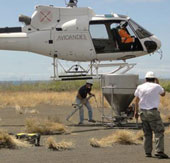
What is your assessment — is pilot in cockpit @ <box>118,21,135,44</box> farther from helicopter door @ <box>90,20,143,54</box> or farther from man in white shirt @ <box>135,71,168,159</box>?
man in white shirt @ <box>135,71,168,159</box>

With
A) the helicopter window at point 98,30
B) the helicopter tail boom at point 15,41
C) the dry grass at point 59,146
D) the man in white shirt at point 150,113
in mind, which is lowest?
the dry grass at point 59,146

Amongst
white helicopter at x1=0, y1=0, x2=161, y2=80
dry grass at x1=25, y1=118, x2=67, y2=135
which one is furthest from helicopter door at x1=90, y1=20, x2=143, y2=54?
dry grass at x1=25, y1=118, x2=67, y2=135

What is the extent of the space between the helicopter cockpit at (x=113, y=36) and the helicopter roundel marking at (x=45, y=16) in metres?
2.05

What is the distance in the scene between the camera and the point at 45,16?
20.0m

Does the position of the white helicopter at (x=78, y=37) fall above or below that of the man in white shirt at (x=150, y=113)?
above

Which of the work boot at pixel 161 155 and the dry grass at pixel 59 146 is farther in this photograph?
the dry grass at pixel 59 146

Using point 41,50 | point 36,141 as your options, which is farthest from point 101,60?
point 36,141

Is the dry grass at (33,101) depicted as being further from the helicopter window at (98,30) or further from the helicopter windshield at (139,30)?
the helicopter windshield at (139,30)

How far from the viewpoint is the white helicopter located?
64.3 ft

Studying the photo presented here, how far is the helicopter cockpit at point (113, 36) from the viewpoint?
64.2ft

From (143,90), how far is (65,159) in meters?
2.64

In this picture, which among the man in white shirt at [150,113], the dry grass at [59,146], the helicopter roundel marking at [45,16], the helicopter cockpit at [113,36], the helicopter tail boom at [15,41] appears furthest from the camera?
the helicopter tail boom at [15,41]

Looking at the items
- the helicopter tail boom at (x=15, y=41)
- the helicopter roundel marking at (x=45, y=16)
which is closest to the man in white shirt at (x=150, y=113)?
the helicopter roundel marking at (x=45, y=16)

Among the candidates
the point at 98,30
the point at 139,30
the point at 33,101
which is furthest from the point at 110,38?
the point at 33,101
